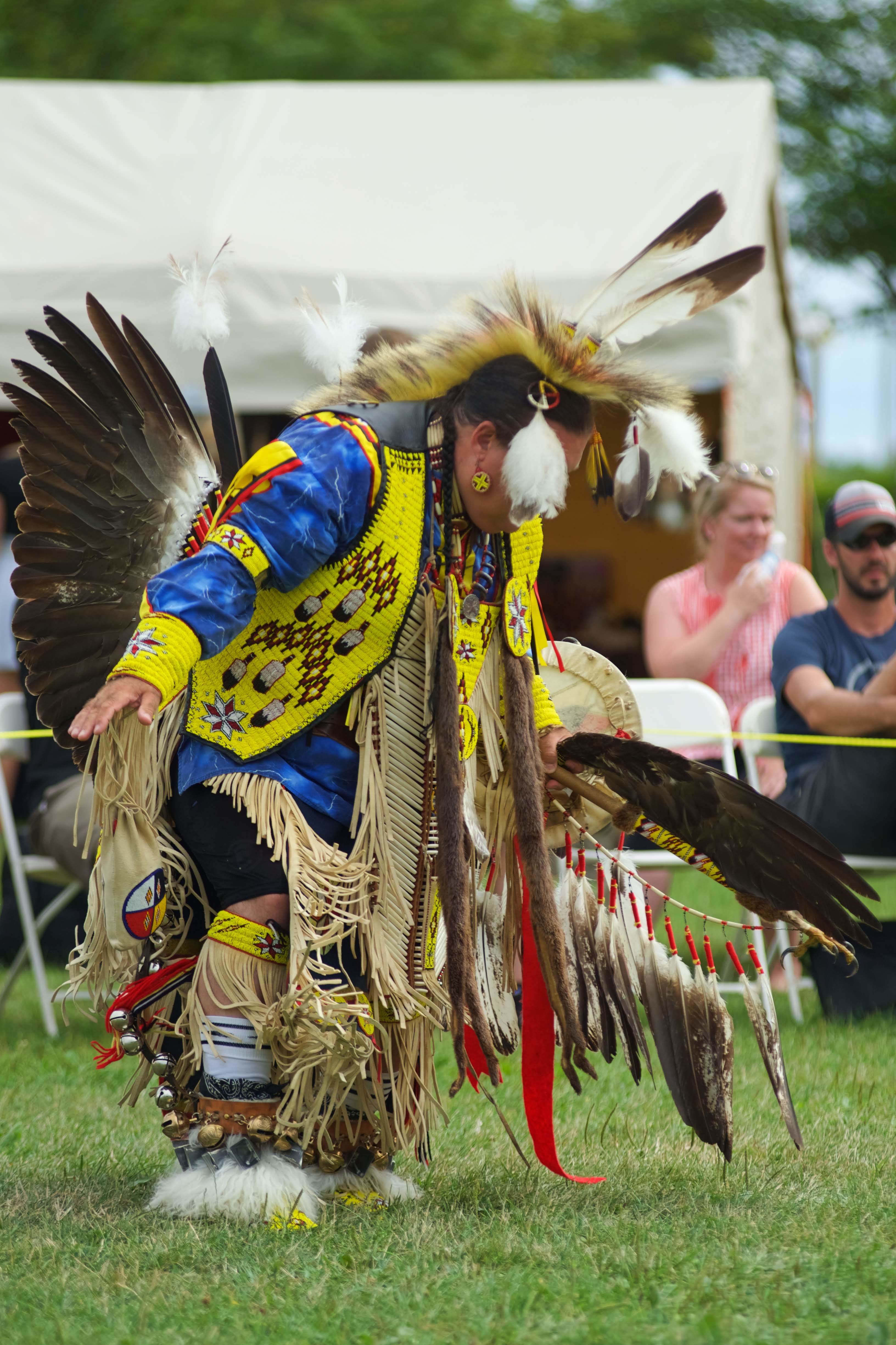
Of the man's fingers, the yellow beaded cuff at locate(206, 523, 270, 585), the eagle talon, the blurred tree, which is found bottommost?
the eagle talon

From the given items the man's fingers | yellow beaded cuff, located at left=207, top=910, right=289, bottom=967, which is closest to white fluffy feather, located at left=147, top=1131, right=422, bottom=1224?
yellow beaded cuff, located at left=207, top=910, right=289, bottom=967

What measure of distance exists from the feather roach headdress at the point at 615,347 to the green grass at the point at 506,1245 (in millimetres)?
1140

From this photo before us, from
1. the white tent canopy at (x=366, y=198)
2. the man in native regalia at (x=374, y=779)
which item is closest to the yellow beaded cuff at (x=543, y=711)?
the man in native regalia at (x=374, y=779)

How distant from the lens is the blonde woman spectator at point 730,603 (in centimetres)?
507

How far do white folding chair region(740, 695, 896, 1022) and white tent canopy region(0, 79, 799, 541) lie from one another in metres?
1.35

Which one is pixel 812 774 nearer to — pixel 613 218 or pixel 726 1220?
pixel 726 1220

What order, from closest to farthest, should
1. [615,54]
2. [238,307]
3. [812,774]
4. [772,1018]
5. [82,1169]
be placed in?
1. [772,1018]
2. [82,1169]
3. [812,774]
4. [238,307]
5. [615,54]

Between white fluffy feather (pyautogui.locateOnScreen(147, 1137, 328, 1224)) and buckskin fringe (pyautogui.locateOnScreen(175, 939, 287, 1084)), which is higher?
buckskin fringe (pyautogui.locateOnScreen(175, 939, 287, 1084))

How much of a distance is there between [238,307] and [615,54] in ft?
52.5

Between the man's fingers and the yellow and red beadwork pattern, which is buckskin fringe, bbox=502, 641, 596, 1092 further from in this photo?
the man's fingers

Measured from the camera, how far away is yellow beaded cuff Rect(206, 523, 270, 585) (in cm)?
233

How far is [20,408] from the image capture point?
2744 millimetres

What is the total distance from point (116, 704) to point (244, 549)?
340 mm

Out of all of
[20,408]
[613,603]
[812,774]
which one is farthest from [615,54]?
[20,408]
